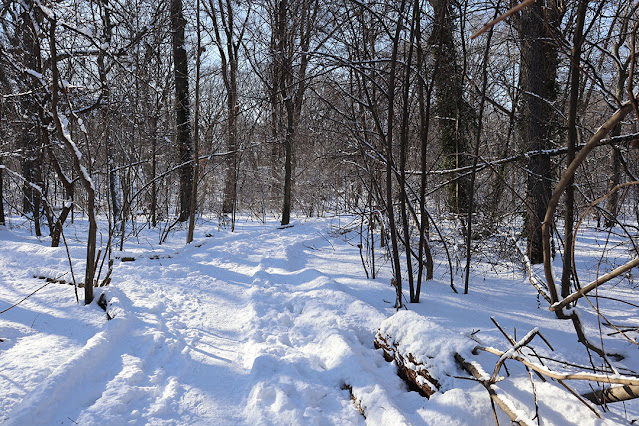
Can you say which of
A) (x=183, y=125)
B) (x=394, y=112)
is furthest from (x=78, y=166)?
(x=183, y=125)

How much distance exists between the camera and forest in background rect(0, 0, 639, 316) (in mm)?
3176

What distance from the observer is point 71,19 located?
11.5 feet

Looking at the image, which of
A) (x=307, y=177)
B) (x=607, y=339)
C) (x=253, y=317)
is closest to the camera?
(x=607, y=339)

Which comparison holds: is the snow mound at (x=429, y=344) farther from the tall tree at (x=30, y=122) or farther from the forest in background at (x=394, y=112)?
the tall tree at (x=30, y=122)

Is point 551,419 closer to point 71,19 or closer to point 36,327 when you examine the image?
point 36,327

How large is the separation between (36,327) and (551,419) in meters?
3.48

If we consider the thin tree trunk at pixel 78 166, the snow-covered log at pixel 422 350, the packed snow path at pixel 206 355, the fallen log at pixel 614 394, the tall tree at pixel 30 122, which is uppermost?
the tall tree at pixel 30 122

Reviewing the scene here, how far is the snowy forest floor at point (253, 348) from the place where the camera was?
80.3 inches

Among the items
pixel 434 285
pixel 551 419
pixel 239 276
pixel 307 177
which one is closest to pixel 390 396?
pixel 551 419

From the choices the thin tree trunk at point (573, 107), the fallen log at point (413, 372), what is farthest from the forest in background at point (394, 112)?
the fallen log at point (413, 372)

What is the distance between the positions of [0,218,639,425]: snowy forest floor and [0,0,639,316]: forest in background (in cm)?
40

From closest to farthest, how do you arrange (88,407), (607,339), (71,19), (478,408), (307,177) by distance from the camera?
(478,408) → (88,407) → (607,339) → (71,19) → (307,177)

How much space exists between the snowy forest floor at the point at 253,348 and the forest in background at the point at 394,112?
40 centimetres

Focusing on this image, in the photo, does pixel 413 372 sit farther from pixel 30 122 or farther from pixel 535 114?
pixel 30 122
